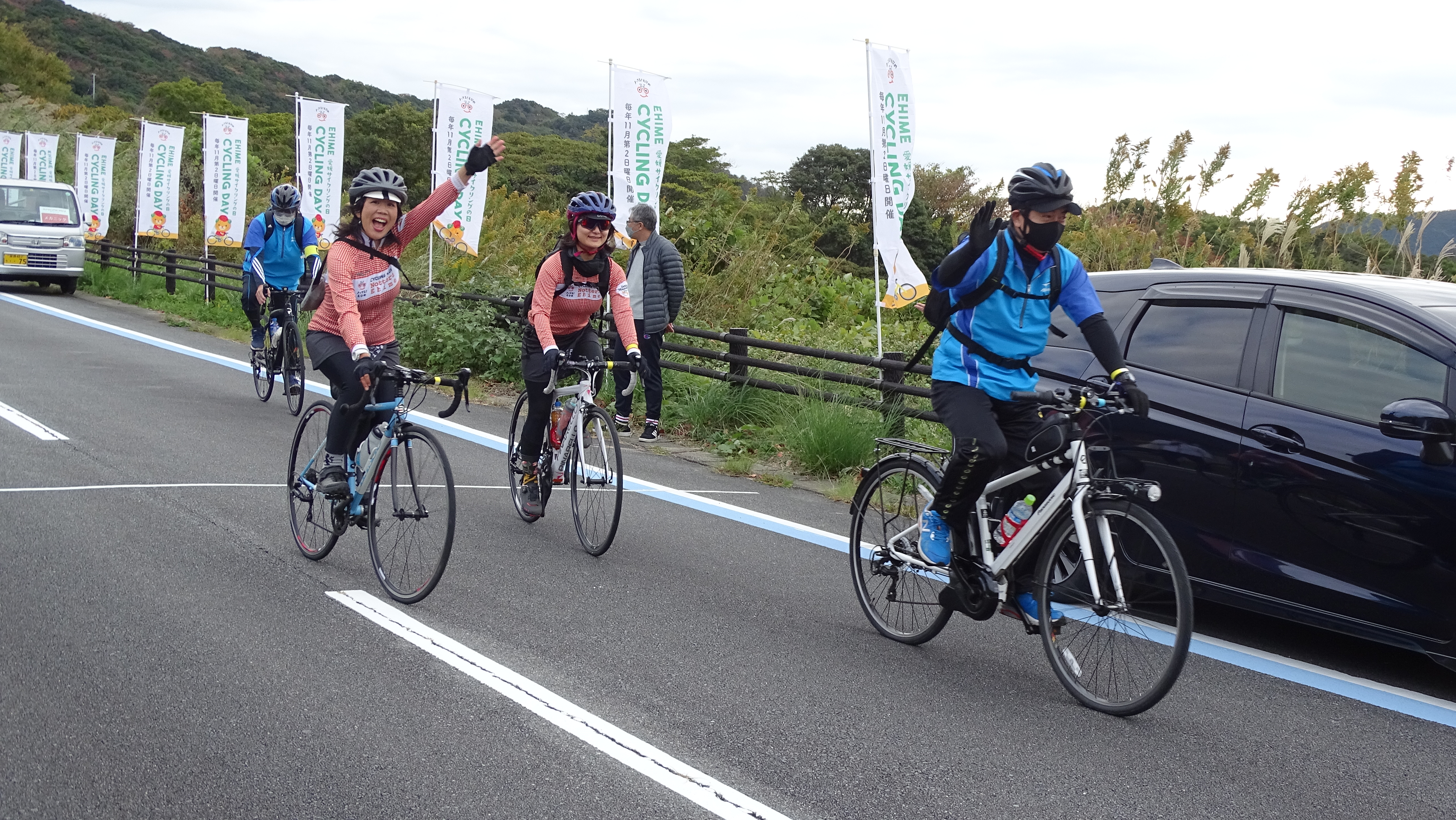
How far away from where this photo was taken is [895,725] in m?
4.47

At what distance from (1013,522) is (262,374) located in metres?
10.4

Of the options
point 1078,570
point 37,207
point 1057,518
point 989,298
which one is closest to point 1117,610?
point 1078,570

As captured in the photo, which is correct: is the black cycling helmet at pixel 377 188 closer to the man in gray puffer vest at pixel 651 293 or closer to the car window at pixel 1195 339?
the car window at pixel 1195 339

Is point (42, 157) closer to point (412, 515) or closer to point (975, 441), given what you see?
point (412, 515)

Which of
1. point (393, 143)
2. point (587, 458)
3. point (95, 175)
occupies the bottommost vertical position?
point (587, 458)

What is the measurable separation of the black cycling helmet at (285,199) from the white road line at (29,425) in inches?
121

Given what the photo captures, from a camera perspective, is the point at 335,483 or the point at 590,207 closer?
the point at 335,483

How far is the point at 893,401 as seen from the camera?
10320mm

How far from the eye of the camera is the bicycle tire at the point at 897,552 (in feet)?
17.9

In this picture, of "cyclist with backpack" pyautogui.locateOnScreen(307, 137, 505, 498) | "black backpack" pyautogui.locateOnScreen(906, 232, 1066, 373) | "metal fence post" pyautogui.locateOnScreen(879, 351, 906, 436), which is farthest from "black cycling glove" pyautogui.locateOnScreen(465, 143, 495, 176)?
"metal fence post" pyautogui.locateOnScreen(879, 351, 906, 436)

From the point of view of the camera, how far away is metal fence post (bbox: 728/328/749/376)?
11859 millimetres

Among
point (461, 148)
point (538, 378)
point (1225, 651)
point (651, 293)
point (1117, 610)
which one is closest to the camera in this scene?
point (1117, 610)

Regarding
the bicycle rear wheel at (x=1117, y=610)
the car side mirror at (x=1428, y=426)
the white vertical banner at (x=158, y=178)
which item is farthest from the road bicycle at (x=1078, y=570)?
the white vertical banner at (x=158, y=178)

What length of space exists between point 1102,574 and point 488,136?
682 inches
